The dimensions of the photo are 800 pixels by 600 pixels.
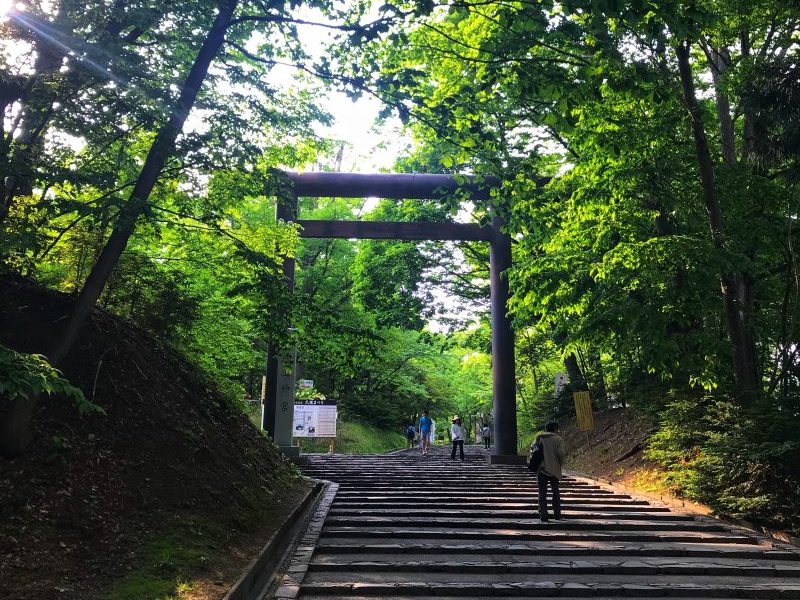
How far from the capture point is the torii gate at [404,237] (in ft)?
46.8

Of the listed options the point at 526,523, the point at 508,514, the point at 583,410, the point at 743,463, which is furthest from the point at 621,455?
the point at 526,523

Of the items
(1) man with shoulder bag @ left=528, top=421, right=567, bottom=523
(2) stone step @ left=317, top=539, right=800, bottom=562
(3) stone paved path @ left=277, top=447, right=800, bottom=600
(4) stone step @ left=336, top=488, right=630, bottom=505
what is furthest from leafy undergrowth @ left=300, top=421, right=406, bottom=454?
(2) stone step @ left=317, top=539, right=800, bottom=562

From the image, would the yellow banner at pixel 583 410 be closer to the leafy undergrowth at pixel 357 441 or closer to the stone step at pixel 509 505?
the stone step at pixel 509 505

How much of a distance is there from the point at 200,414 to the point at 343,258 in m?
19.0

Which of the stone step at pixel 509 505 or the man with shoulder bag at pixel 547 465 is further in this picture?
the stone step at pixel 509 505

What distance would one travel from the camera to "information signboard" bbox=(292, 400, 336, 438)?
57.4 ft

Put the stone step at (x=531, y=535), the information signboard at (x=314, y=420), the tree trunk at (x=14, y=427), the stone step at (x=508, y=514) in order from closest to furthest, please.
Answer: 1. the tree trunk at (x=14, y=427)
2. the stone step at (x=531, y=535)
3. the stone step at (x=508, y=514)
4. the information signboard at (x=314, y=420)

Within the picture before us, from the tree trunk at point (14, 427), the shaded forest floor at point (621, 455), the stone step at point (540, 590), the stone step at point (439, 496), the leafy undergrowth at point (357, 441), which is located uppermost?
the tree trunk at point (14, 427)

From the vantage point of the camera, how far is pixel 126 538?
5.17 metres

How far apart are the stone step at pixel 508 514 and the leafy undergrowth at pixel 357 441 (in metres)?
14.8

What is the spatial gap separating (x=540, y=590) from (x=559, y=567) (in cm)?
82

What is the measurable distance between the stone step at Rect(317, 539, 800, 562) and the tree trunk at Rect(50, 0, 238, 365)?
3742mm

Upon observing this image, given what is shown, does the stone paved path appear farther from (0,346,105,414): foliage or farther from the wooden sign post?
the wooden sign post

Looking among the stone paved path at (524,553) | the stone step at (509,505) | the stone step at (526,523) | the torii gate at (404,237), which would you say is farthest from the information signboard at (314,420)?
the stone step at (526,523)
